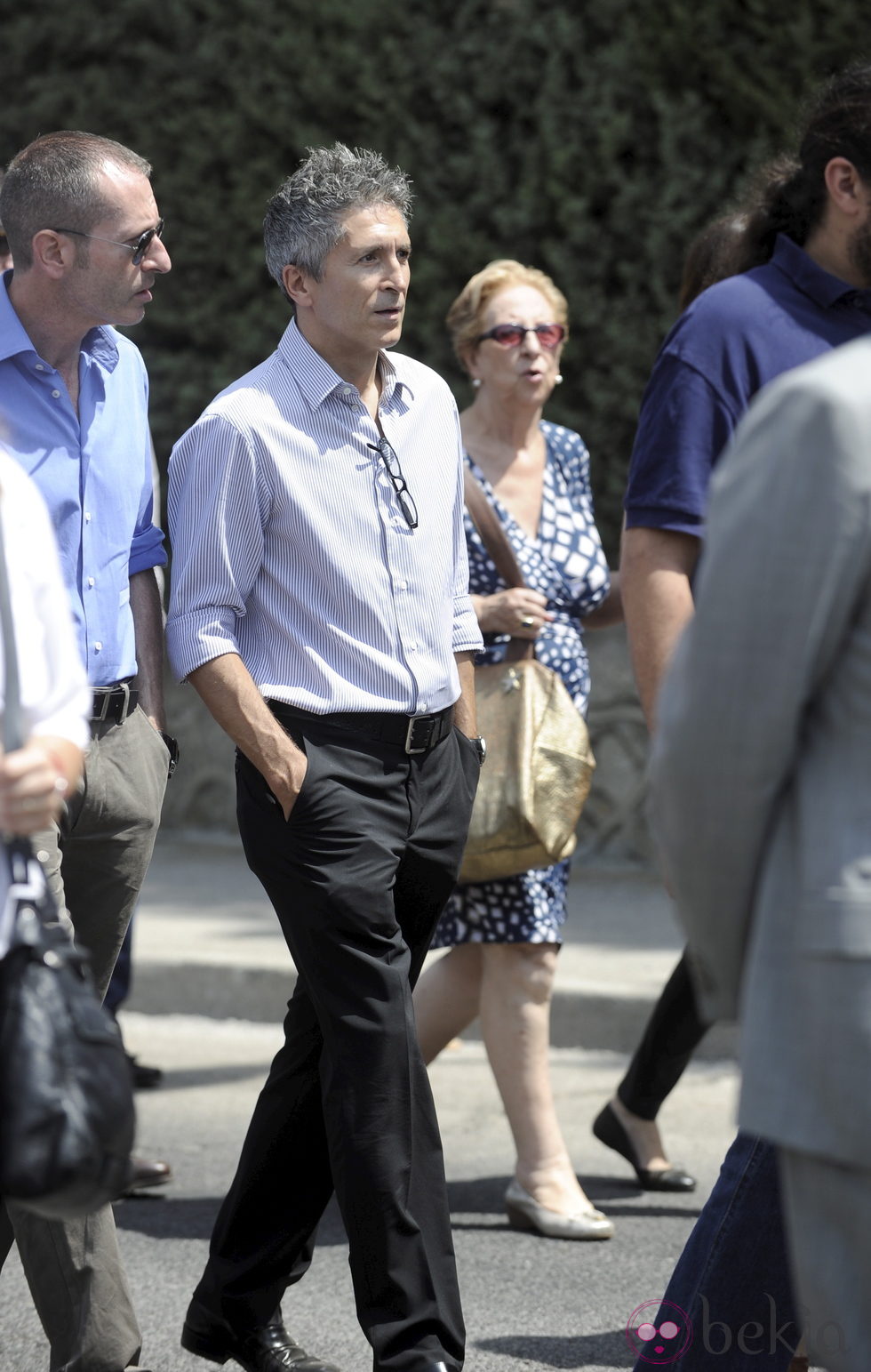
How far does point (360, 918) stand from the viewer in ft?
10.8

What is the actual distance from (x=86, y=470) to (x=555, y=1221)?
2.10 meters

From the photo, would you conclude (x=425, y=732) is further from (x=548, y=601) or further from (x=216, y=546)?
(x=548, y=601)

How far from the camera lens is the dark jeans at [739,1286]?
264 centimetres

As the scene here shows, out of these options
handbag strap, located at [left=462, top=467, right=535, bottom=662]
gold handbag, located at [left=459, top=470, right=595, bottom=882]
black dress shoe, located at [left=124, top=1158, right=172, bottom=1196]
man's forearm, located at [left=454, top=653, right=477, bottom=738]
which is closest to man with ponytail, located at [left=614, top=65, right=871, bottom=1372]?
man's forearm, located at [left=454, top=653, right=477, bottom=738]

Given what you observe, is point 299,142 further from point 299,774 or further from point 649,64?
point 299,774

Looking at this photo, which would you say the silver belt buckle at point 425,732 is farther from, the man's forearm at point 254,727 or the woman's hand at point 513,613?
the woman's hand at point 513,613

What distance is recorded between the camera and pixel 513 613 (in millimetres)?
4465

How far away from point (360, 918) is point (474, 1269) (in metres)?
1.25

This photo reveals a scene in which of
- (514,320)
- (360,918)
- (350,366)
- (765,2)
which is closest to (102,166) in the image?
(350,366)

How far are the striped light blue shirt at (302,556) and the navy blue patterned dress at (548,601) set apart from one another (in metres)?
1.11

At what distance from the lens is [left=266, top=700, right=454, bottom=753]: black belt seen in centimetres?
335

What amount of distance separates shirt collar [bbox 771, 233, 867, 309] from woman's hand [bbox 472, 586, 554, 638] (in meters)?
1.53

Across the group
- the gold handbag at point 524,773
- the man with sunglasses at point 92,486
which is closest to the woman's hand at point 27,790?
the man with sunglasses at point 92,486

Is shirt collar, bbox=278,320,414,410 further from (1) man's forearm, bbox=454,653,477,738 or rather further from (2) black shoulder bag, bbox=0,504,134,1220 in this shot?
(2) black shoulder bag, bbox=0,504,134,1220
